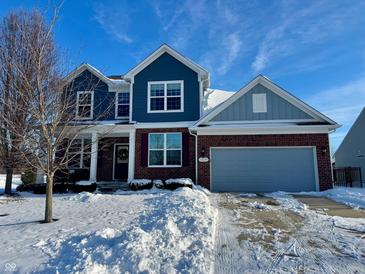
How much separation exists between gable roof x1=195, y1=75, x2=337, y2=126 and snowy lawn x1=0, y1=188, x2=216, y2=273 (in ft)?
22.4

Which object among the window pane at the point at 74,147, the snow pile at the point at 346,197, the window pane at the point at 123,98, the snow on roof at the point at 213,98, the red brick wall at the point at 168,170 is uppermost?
the snow on roof at the point at 213,98

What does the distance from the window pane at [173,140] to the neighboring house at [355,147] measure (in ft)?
46.0

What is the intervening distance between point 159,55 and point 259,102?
21.2 ft

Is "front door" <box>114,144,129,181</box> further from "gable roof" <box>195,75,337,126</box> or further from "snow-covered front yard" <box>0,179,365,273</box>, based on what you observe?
"snow-covered front yard" <box>0,179,365,273</box>

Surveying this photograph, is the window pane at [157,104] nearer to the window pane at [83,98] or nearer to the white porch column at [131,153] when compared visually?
the white porch column at [131,153]

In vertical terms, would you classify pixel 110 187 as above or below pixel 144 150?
below

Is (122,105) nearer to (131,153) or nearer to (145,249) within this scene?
(131,153)

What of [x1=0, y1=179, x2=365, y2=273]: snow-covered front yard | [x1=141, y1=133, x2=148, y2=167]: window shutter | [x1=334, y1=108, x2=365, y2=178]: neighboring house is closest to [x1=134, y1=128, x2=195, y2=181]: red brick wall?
[x1=141, y1=133, x2=148, y2=167]: window shutter

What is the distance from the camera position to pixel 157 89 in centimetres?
1493

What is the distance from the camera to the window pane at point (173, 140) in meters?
14.1

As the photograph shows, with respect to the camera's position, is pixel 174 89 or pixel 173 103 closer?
pixel 173 103

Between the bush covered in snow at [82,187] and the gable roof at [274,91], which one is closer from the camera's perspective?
the bush covered in snow at [82,187]

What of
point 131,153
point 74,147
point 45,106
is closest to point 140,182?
point 131,153

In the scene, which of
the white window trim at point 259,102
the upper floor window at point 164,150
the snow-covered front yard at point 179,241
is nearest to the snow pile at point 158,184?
the upper floor window at point 164,150
